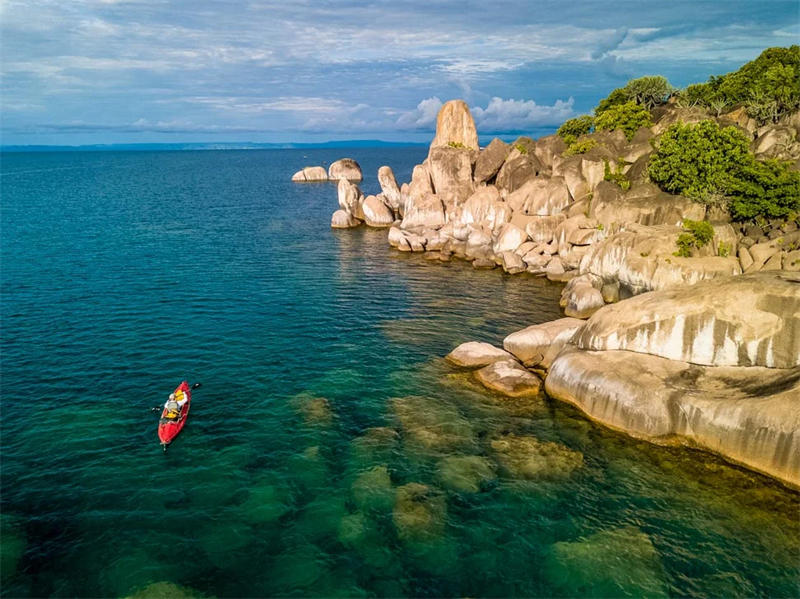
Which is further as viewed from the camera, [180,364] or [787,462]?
[180,364]

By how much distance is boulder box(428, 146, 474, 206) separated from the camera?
246 ft

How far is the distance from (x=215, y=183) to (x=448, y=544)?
160105 millimetres

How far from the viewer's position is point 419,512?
21734mm

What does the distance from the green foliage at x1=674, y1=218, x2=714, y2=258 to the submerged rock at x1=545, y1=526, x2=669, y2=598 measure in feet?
A: 94.6

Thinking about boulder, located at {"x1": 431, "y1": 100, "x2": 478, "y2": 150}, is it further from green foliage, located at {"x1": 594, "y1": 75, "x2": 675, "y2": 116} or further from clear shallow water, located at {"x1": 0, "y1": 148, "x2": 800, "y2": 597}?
clear shallow water, located at {"x1": 0, "y1": 148, "x2": 800, "y2": 597}

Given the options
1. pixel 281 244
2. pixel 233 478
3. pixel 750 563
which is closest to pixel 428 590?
pixel 233 478

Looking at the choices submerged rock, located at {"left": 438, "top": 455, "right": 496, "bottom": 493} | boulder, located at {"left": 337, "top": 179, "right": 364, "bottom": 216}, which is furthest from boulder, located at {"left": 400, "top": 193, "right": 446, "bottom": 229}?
submerged rock, located at {"left": 438, "top": 455, "right": 496, "bottom": 493}

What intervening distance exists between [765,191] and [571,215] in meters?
19.4

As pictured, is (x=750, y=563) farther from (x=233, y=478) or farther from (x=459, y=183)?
(x=459, y=183)

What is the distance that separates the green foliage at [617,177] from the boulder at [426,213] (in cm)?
2348

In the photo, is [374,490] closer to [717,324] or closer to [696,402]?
[696,402]

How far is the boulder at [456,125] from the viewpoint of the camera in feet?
284

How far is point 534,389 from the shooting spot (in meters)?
32.2

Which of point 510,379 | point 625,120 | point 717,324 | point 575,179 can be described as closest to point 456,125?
point 625,120
